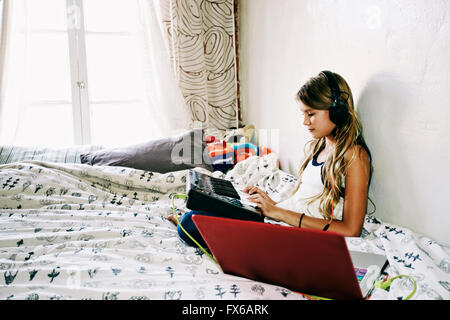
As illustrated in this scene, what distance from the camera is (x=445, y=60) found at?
0.92 metres

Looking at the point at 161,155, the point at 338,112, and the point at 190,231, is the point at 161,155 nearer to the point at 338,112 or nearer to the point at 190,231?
the point at 190,231

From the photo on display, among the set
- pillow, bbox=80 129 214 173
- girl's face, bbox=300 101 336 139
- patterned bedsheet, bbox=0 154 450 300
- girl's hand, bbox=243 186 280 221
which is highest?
girl's face, bbox=300 101 336 139

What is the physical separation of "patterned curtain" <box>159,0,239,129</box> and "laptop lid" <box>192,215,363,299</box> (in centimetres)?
171

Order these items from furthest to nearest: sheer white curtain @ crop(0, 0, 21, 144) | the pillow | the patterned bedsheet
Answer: sheer white curtain @ crop(0, 0, 21, 144), the pillow, the patterned bedsheet

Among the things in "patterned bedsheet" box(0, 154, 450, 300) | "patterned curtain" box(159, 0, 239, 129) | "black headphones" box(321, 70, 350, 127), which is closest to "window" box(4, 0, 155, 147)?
"patterned curtain" box(159, 0, 239, 129)

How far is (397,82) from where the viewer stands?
1083 mm

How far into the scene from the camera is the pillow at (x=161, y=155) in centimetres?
176

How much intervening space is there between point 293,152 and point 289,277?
1.09 metres

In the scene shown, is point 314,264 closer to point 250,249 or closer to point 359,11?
point 250,249

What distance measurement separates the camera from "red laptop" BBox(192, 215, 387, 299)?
636 mm

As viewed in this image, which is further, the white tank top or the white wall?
the white tank top

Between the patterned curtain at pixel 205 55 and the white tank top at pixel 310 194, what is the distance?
124 centimetres

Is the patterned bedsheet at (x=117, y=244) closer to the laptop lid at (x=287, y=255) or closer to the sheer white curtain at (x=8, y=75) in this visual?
the laptop lid at (x=287, y=255)

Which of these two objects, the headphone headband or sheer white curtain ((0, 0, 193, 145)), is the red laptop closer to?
the headphone headband
